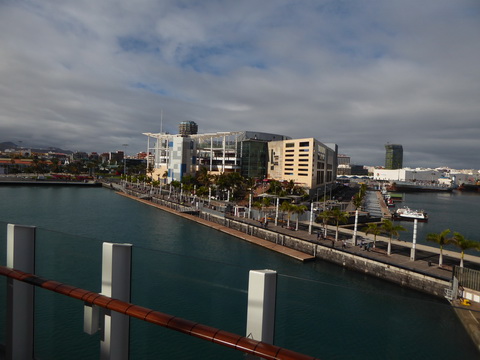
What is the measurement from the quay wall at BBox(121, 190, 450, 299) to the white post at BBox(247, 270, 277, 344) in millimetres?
16568

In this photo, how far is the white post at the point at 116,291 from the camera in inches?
107

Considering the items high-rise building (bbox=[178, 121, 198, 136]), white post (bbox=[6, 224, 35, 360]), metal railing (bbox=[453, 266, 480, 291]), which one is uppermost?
high-rise building (bbox=[178, 121, 198, 136])

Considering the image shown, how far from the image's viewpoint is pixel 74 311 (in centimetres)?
291

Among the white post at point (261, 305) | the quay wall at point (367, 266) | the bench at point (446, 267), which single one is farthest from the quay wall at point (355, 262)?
the white post at point (261, 305)

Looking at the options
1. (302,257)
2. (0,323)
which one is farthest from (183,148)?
(0,323)

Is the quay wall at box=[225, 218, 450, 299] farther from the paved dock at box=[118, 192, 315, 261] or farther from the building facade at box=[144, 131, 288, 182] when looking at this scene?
the building facade at box=[144, 131, 288, 182]

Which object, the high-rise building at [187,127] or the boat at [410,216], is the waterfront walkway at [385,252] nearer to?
the boat at [410,216]

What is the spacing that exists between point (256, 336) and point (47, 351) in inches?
92.5

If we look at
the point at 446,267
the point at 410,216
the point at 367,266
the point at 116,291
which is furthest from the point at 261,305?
the point at 410,216

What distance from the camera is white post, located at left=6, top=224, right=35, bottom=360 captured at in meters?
3.12

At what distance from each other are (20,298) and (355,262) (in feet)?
63.0

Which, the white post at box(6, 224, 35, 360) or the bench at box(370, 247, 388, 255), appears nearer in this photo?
the white post at box(6, 224, 35, 360)

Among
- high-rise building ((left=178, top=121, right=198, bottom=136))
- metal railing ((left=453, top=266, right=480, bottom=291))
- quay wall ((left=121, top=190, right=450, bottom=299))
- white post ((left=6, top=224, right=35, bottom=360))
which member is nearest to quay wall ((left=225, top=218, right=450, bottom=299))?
quay wall ((left=121, top=190, right=450, bottom=299))

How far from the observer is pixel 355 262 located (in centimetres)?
1933
